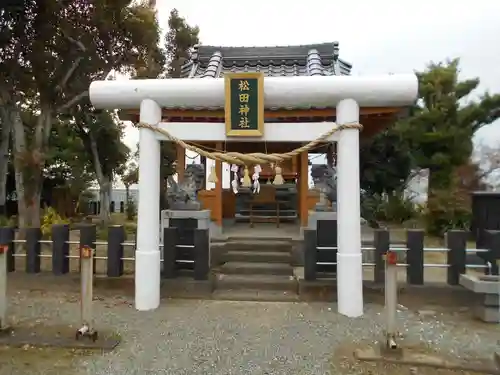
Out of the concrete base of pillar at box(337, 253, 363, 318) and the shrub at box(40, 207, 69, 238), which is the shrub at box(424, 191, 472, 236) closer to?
the concrete base of pillar at box(337, 253, 363, 318)

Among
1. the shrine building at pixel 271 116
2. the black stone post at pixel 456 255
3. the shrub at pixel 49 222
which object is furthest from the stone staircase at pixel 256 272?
the shrub at pixel 49 222

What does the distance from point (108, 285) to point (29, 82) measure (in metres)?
6.99

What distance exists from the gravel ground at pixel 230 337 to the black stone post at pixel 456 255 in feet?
1.77

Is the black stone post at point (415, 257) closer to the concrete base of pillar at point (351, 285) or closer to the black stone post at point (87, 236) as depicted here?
the concrete base of pillar at point (351, 285)

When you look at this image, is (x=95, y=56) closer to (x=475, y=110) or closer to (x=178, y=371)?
(x=178, y=371)

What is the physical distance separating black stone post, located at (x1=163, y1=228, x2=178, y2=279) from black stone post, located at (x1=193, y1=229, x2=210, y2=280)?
0.34m

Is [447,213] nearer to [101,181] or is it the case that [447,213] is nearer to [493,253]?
[493,253]

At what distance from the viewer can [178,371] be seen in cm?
350

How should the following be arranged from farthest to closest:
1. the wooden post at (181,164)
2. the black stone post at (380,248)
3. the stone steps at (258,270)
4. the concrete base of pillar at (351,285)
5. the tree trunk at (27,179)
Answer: the tree trunk at (27,179) → the wooden post at (181,164) → the stone steps at (258,270) → the black stone post at (380,248) → the concrete base of pillar at (351,285)

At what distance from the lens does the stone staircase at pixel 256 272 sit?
584cm

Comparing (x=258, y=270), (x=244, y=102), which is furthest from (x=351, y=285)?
(x=244, y=102)

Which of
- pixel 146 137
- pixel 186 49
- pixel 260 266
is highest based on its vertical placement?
pixel 186 49

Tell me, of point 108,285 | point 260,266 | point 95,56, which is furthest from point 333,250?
A: point 95,56

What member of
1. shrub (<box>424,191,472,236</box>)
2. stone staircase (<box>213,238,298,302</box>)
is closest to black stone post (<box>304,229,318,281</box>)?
stone staircase (<box>213,238,298,302</box>)
